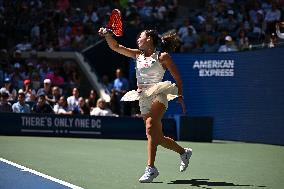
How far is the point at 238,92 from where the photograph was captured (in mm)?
18656

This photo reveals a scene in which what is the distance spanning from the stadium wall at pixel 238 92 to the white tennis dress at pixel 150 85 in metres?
8.51

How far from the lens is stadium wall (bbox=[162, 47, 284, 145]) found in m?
17.2

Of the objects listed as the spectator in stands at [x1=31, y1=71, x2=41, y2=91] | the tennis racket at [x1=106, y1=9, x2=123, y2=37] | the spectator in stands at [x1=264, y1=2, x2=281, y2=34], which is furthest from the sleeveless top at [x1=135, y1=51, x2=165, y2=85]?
the spectator in stands at [x1=31, y1=71, x2=41, y2=91]

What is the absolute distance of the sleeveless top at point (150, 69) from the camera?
8.84 metres

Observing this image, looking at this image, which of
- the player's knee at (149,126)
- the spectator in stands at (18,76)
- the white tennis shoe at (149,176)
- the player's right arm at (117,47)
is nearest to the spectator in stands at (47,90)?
the spectator in stands at (18,76)

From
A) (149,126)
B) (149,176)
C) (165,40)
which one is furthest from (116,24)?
(149,176)

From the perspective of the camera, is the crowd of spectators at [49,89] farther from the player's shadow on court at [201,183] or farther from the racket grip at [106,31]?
the player's shadow on court at [201,183]

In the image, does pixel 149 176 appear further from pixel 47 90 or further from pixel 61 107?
pixel 47 90

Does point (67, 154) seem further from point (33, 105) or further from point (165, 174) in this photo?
point (33, 105)

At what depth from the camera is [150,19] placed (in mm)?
24219

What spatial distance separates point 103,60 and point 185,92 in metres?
4.74

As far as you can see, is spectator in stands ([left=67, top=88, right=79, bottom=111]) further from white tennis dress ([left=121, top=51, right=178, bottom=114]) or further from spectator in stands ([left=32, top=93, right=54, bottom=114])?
white tennis dress ([left=121, top=51, right=178, bottom=114])

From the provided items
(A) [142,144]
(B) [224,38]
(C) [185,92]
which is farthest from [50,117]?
(B) [224,38]

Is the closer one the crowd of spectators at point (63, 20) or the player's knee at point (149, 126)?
the player's knee at point (149, 126)
